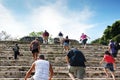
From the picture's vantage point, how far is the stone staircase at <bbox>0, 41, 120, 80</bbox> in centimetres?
1588

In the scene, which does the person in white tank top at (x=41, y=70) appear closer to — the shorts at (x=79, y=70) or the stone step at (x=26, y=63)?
the shorts at (x=79, y=70)

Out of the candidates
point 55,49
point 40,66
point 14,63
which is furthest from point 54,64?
point 40,66

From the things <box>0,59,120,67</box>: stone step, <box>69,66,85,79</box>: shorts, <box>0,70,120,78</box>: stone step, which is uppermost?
<box>0,59,120,67</box>: stone step

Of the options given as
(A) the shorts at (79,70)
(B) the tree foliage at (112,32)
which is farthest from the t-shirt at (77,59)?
(B) the tree foliage at (112,32)

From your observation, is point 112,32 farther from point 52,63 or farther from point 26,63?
point 26,63

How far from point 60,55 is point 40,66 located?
12624mm

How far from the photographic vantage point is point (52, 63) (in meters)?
18.9

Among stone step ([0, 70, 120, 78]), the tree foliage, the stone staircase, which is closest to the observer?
stone step ([0, 70, 120, 78])

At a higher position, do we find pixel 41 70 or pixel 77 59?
pixel 77 59

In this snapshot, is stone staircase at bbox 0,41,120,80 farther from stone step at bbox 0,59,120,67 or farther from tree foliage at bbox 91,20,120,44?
tree foliage at bbox 91,20,120,44

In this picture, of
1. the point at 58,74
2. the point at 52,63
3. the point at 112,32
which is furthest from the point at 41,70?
the point at 112,32

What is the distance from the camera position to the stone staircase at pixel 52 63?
625 inches

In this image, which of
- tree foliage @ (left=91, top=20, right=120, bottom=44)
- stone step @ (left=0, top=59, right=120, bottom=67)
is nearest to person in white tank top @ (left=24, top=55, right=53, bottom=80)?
stone step @ (left=0, top=59, right=120, bottom=67)

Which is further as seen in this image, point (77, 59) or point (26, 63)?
point (26, 63)
